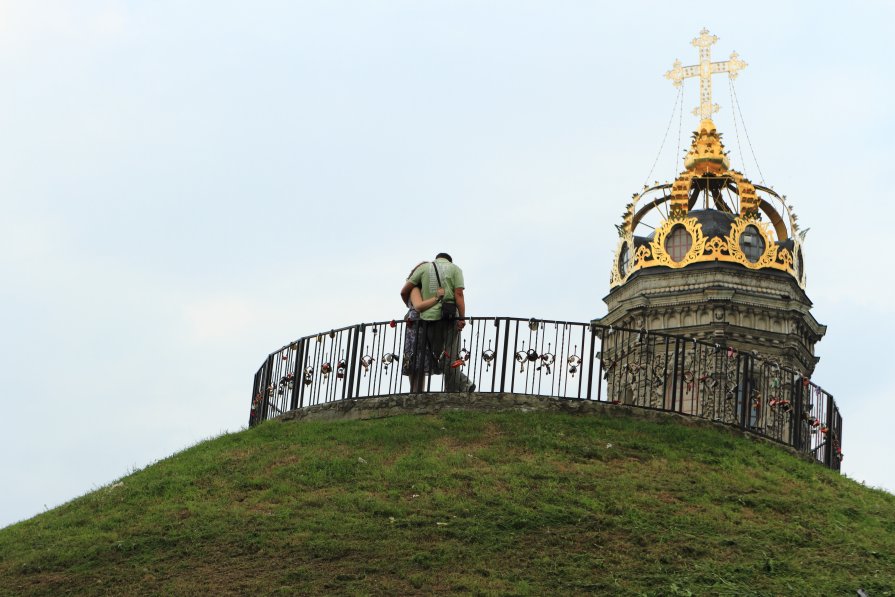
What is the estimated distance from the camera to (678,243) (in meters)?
57.2

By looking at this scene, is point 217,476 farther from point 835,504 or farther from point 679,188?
point 679,188

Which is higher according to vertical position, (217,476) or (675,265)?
(675,265)

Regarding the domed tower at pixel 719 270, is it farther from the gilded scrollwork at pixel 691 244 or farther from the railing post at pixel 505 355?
the railing post at pixel 505 355

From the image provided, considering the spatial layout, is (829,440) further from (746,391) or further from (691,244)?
(691,244)

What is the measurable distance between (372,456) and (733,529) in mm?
5112

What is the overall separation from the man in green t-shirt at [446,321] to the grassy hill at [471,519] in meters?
1.11

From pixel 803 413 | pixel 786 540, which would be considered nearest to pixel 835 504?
pixel 786 540

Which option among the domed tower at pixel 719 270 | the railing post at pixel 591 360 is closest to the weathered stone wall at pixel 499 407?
the railing post at pixel 591 360

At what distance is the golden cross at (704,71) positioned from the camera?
2349 inches

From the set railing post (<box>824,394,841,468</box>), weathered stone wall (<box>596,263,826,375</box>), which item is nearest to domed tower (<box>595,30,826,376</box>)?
weathered stone wall (<box>596,263,826,375</box>)

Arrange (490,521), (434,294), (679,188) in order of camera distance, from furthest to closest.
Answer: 1. (679,188)
2. (434,294)
3. (490,521)

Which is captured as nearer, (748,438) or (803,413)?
(748,438)

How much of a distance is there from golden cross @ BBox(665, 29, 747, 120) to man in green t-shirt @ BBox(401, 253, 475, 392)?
36.5 m

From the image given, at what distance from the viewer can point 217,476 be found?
857 inches
